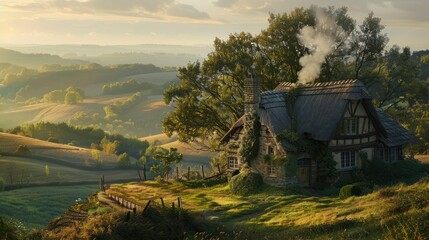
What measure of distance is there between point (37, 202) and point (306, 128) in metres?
35.6

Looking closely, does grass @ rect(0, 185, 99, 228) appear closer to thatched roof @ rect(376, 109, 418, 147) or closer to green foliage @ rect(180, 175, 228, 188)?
green foliage @ rect(180, 175, 228, 188)

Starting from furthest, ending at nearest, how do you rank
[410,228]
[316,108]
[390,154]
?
1. [390,154]
2. [316,108]
3. [410,228]

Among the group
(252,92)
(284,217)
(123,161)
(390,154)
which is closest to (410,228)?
(284,217)

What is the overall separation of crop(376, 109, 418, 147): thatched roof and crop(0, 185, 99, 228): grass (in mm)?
33785

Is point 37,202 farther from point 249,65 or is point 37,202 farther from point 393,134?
point 393,134

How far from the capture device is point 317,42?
148ft

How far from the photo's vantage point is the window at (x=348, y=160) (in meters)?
35.4

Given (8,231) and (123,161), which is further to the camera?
(123,161)

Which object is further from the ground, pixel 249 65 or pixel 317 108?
pixel 249 65

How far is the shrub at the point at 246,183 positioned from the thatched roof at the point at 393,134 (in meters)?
11.1

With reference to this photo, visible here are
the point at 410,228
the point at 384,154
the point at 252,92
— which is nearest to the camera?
the point at 410,228

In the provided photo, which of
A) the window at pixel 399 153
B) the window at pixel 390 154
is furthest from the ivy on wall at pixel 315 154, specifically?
the window at pixel 399 153

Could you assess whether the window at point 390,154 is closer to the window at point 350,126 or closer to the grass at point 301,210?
the window at point 350,126

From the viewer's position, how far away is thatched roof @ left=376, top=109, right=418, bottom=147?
124 ft
